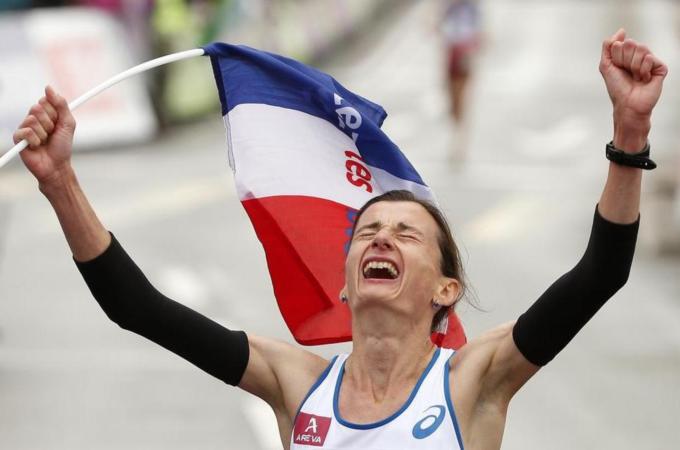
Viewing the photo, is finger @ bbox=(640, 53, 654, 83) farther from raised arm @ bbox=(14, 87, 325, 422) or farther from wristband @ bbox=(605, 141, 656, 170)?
raised arm @ bbox=(14, 87, 325, 422)

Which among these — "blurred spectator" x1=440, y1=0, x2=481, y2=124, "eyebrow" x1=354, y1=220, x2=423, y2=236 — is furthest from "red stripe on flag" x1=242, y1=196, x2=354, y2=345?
"blurred spectator" x1=440, y1=0, x2=481, y2=124

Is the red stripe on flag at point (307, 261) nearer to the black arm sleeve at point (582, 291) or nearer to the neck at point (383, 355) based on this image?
the neck at point (383, 355)

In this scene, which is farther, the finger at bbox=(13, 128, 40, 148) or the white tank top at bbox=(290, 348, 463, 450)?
the finger at bbox=(13, 128, 40, 148)

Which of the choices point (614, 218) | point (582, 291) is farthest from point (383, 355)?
point (614, 218)

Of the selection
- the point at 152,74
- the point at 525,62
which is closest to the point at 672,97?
the point at 525,62

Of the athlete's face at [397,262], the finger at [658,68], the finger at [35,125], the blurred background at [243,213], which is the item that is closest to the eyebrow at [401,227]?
the athlete's face at [397,262]

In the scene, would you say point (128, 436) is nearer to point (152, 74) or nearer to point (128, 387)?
point (128, 387)

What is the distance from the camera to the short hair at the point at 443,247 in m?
4.52

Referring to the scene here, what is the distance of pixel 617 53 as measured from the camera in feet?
13.3

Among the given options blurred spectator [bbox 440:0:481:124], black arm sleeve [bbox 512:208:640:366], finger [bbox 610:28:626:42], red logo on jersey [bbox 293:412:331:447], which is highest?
blurred spectator [bbox 440:0:481:124]

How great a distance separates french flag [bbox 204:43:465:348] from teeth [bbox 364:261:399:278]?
65 cm

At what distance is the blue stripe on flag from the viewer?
16.7 ft

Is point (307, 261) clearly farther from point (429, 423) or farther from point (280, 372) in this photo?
point (429, 423)

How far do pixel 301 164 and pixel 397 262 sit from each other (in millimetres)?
961
